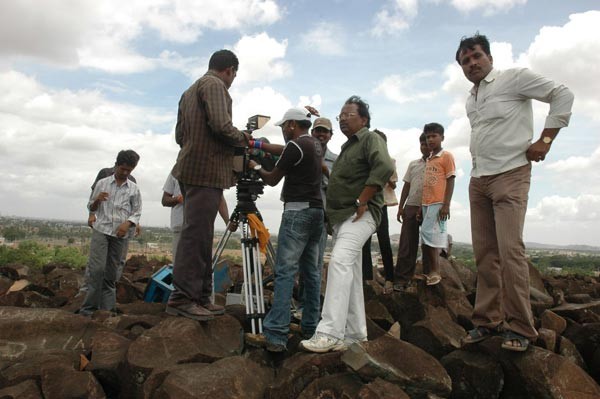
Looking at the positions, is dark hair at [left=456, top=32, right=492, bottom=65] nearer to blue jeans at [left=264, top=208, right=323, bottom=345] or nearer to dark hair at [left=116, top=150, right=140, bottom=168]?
blue jeans at [left=264, top=208, right=323, bottom=345]

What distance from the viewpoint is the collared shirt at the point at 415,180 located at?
21.1 feet

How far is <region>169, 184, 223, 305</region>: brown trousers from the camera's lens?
4406 mm

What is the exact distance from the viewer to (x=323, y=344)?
3.74 m

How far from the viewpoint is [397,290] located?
6.14 meters

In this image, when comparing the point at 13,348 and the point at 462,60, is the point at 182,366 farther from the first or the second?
the point at 462,60

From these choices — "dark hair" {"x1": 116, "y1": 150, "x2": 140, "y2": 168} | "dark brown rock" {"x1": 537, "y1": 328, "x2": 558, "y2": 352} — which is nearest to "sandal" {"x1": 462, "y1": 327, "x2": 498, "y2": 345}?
"dark brown rock" {"x1": 537, "y1": 328, "x2": 558, "y2": 352}

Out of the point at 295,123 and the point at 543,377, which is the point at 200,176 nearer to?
the point at 295,123

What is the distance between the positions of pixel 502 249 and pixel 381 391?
1.56 m

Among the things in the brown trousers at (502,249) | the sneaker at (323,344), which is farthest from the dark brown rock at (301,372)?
the brown trousers at (502,249)

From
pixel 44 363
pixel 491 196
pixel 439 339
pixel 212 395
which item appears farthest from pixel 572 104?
pixel 44 363

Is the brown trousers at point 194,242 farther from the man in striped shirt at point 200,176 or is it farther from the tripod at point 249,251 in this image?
the tripod at point 249,251

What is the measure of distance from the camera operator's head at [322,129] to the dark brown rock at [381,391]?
308cm

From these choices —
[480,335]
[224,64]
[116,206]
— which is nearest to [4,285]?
[116,206]

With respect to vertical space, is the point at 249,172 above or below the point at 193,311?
above
